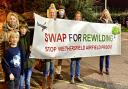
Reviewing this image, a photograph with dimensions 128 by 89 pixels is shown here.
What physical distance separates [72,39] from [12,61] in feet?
8.58

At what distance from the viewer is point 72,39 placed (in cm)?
922

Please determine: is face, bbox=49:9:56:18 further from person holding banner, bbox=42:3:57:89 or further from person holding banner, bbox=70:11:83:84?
person holding banner, bbox=70:11:83:84

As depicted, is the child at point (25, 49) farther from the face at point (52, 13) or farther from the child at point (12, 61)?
the face at point (52, 13)

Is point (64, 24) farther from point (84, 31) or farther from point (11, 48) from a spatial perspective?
point (11, 48)

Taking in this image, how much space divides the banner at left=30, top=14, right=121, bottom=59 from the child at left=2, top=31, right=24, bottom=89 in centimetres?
117

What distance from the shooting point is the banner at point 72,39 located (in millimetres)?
8422

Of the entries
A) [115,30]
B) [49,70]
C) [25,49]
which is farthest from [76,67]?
[25,49]

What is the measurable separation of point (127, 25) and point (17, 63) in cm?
1614

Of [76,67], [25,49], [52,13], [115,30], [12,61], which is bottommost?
[76,67]

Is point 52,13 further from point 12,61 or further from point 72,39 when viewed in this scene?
point 12,61

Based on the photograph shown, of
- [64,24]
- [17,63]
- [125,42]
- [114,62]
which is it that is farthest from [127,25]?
[17,63]

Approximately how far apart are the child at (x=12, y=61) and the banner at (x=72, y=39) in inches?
46.2

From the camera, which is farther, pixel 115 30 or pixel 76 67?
pixel 115 30

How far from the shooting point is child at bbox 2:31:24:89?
6.85 metres
